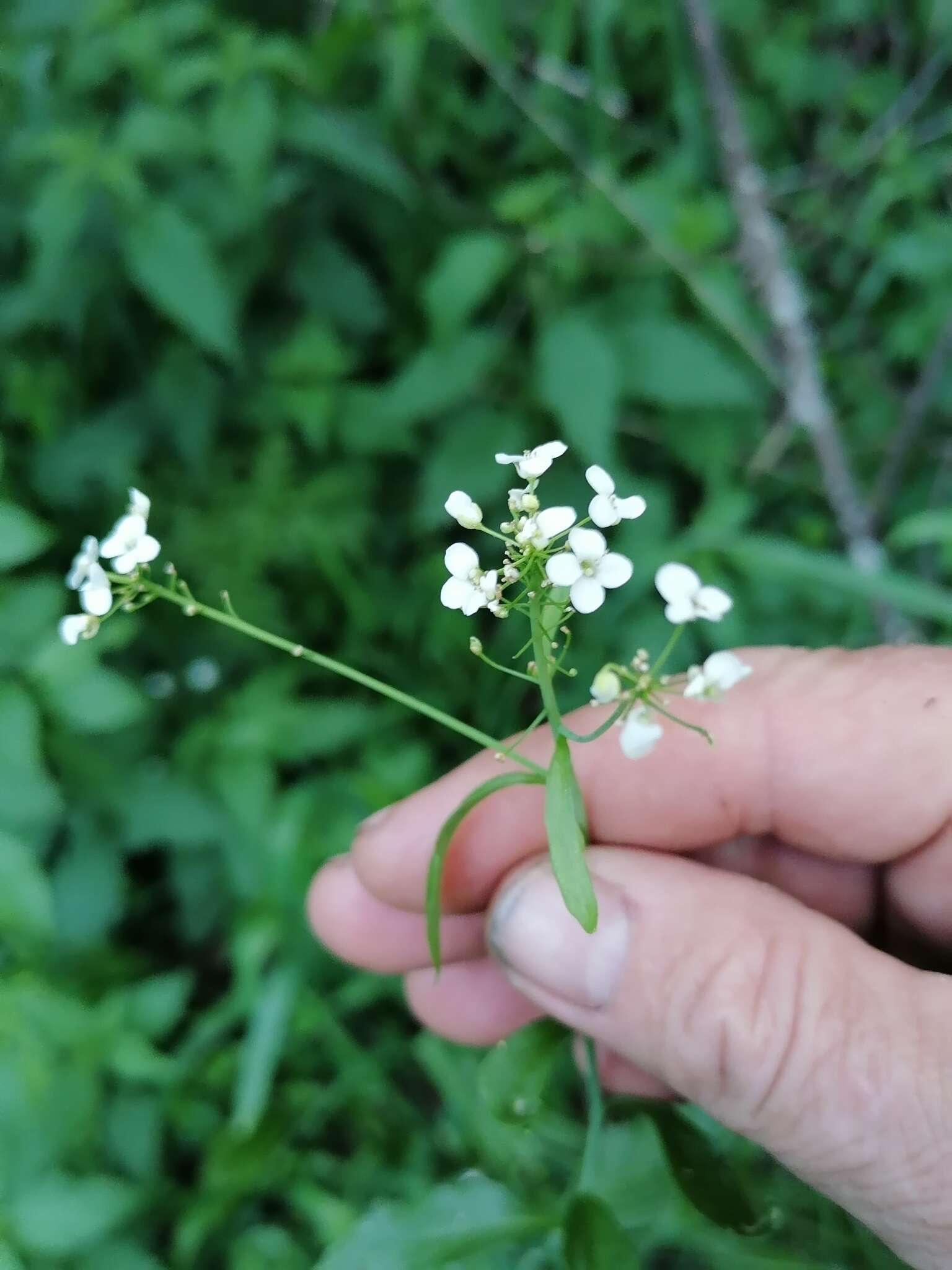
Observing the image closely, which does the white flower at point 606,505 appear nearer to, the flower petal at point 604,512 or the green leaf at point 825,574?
the flower petal at point 604,512

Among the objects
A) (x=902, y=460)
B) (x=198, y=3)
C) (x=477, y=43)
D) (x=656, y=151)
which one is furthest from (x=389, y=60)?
(x=902, y=460)

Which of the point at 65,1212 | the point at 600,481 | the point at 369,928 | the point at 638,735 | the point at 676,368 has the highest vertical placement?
the point at 600,481

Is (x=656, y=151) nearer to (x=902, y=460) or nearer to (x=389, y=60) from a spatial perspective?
(x=389, y=60)

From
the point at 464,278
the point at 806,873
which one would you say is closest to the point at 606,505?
the point at 806,873

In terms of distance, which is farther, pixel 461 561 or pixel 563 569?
pixel 461 561

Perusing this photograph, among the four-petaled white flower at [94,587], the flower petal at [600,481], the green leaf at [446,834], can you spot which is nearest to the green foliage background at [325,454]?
the four-petaled white flower at [94,587]

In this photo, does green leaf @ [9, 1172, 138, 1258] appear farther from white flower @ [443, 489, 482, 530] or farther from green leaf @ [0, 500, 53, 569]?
white flower @ [443, 489, 482, 530]

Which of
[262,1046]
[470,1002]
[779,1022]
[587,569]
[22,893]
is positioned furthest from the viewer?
[262,1046]

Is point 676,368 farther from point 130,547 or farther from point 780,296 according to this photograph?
point 130,547

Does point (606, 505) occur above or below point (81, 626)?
above
